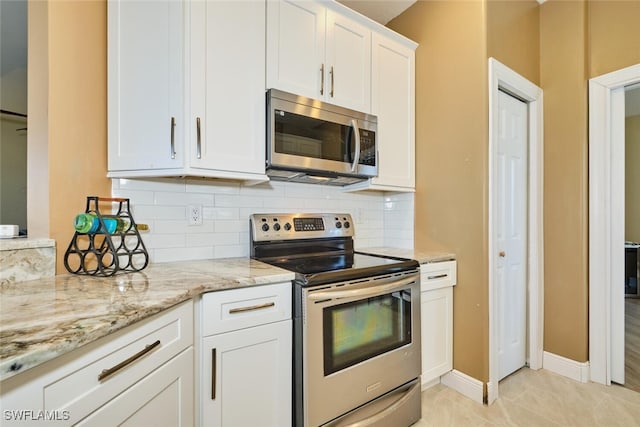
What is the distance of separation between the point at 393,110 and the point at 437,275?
1.18 m

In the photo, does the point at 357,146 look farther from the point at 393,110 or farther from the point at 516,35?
the point at 516,35

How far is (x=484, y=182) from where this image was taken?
6.28 ft

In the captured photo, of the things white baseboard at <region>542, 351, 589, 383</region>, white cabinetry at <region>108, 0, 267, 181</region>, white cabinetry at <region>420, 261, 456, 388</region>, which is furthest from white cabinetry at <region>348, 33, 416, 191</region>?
white baseboard at <region>542, 351, 589, 383</region>

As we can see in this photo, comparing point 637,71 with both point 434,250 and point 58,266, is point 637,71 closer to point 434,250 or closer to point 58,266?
point 434,250

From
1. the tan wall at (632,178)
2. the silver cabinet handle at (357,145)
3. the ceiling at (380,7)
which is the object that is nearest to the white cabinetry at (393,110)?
the silver cabinet handle at (357,145)

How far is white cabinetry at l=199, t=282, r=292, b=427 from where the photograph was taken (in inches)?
47.9

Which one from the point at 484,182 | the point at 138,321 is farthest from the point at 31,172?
the point at 484,182

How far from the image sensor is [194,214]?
5.82 feet

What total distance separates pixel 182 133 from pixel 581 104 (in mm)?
2629

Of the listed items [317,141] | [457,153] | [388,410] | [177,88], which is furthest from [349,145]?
[388,410]

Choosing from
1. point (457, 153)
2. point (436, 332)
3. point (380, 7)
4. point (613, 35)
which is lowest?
point (436, 332)

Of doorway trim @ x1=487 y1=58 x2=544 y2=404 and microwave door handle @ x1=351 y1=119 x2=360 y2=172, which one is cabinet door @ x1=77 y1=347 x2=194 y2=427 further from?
doorway trim @ x1=487 y1=58 x2=544 y2=404

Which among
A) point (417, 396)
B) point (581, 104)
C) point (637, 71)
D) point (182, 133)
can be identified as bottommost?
point (417, 396)

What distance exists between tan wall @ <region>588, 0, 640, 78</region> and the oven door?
6.65 ft
